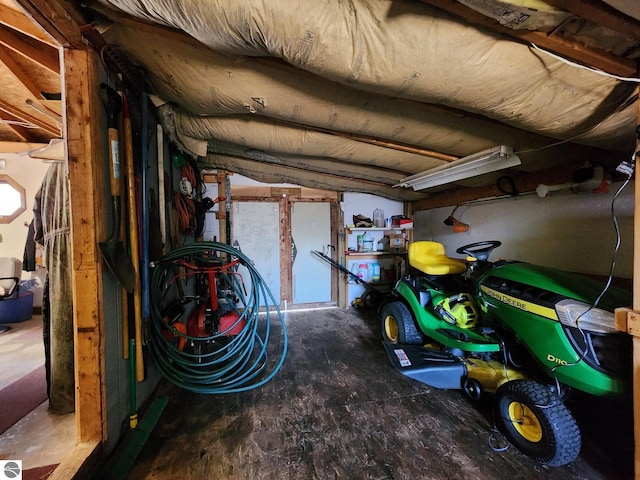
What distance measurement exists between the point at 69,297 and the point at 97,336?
0.49m

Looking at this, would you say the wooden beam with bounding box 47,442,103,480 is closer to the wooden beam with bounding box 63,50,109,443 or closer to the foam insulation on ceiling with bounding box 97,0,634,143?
the wooden beam with bounding box 63,50,109,443

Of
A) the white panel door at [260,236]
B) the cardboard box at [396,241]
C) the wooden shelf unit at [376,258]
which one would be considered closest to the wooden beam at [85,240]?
the white panel door at [260,236]

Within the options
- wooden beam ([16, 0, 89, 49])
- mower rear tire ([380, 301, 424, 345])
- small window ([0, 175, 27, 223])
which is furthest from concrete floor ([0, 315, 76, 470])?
small window ([0, 175, 27, 223])

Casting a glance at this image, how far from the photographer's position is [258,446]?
1312mm

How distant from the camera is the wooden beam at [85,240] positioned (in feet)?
3.57

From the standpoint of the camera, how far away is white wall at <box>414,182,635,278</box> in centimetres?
164

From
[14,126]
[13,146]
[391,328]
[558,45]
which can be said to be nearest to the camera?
[558,45]

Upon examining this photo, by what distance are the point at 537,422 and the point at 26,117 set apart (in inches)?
209

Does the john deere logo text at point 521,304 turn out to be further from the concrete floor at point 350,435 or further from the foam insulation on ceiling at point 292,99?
the foam insulation on ceiling at point 292,99

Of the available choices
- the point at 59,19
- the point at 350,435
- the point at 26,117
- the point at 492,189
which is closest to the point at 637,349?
the point at 350,435

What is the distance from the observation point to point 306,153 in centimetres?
223

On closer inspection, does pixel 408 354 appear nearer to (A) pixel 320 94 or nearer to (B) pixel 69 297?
(A) pixel 320 94

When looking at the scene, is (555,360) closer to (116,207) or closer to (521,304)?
(521,304)

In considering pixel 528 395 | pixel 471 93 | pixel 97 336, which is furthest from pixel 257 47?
pixel 528 395
